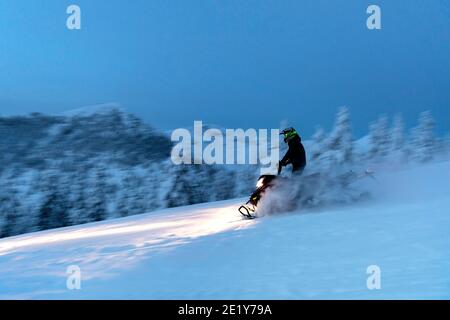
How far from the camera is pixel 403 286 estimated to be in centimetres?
357

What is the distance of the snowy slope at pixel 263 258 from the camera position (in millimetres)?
3814

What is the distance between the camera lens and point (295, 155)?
26.4 ft

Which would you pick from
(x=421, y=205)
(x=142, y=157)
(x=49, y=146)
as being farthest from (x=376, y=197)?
(x=49, y=146)

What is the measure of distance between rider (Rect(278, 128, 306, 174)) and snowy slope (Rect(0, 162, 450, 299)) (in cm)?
91

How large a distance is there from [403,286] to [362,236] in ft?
6.13

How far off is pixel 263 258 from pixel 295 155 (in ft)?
11.5

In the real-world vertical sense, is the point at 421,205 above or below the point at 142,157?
below

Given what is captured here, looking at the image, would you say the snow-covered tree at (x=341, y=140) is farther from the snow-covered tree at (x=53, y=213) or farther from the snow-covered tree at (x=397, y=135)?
the snow-covered tree at (x=53, y=213)

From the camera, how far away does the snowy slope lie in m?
3.81

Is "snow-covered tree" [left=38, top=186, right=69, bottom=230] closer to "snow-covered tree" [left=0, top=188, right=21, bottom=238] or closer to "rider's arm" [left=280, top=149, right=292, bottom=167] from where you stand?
"snow-covered tree" [left=0, top=188, right=21, bottom=238]

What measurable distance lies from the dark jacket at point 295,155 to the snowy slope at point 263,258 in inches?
36.6

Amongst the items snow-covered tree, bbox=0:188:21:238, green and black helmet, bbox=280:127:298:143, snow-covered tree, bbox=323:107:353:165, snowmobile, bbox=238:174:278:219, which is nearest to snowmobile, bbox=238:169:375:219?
snowmobile, bbox=238:174:278:219

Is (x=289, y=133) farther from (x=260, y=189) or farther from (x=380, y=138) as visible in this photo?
(x=380, y=138)

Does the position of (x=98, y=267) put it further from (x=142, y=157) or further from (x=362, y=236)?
(x=142, y=157)
